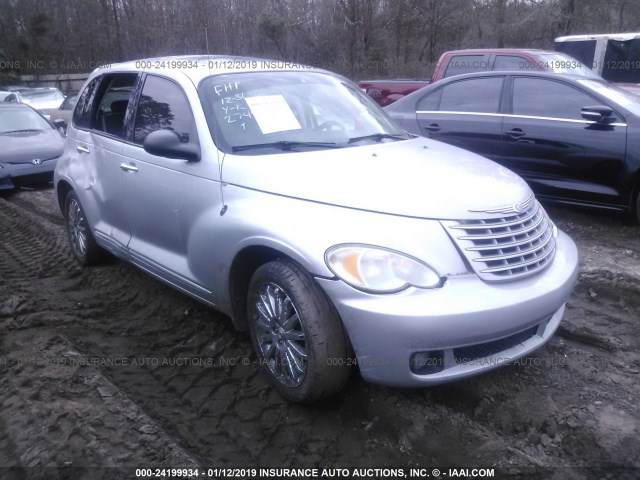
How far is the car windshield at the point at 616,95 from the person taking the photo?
5.71 metres

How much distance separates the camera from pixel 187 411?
325 cm

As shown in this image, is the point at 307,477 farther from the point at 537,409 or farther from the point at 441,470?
the point at 537,409

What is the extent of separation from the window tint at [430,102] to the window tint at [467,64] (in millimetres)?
2661

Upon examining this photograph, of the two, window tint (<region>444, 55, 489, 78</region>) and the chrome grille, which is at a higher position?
window tint (<region>444, 55, 489, 78</region>)

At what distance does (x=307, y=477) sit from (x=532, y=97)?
5018 millimetres

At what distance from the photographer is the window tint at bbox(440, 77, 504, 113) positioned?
6586mm

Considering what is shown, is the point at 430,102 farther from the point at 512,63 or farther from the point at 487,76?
the point at 512,63

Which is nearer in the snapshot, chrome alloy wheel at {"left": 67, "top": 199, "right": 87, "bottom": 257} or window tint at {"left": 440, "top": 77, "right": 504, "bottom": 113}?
chrome alloy wheel at {"left": 67, "top": 199, "right": 87, "bottom": 257}

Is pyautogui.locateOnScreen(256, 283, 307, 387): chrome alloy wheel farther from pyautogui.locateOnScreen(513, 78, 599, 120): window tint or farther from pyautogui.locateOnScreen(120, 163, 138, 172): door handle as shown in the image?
pyautogui.locateOnScreen(513, 78, 599, 120): window tint

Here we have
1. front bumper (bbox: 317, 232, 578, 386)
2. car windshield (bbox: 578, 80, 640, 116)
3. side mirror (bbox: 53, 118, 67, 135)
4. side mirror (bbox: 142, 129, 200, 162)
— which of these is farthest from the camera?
side mirror (bbox: 53, 118, 67, 135)

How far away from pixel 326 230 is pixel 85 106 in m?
3.41

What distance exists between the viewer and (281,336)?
313cm

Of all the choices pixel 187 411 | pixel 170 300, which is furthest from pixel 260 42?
pixel 187 411

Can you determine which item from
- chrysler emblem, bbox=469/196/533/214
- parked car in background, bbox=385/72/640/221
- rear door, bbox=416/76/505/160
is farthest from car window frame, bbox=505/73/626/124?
chrysler emblem, bbox=469/196/533/214
